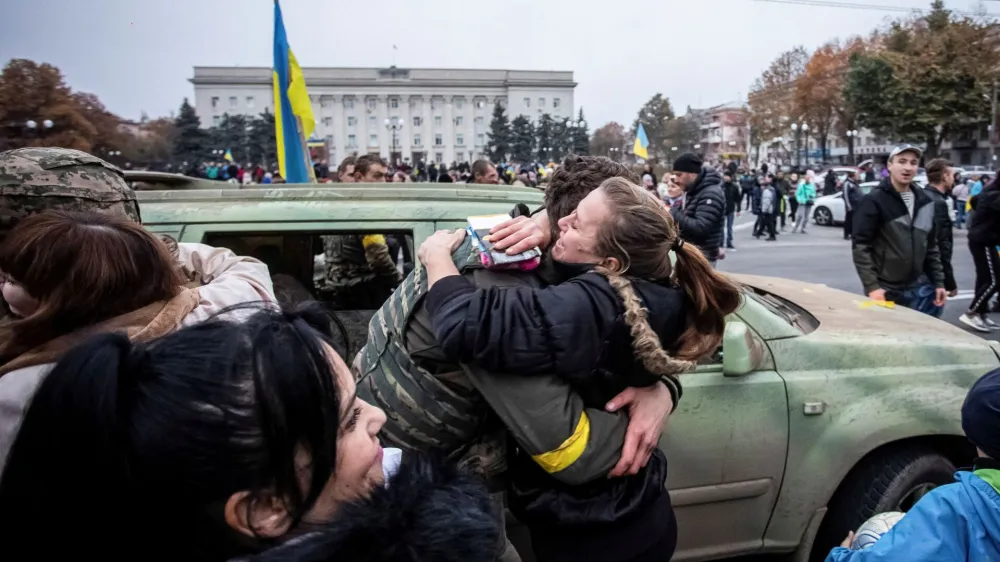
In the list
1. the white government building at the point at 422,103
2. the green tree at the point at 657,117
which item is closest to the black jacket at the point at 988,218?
the green tree at the point at 657,117

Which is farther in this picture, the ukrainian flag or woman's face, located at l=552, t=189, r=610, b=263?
the ukrainian flag

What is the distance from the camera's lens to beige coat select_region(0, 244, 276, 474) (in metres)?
1.36

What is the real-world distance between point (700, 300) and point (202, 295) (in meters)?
1.31

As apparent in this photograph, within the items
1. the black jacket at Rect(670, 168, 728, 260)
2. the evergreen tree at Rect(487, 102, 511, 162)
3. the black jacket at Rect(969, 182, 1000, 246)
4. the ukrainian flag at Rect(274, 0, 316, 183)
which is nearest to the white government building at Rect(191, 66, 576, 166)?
the evergreen tree at Rect(487, 102, 511, 162)

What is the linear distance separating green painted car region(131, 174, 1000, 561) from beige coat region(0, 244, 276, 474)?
65cm

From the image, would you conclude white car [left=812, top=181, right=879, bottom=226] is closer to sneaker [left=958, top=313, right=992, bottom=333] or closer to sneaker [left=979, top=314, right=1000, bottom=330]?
sneaker [left=979, top=314, right=1000, bottom=330]

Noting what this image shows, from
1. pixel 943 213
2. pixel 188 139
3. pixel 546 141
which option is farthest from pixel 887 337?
pixel 546 141

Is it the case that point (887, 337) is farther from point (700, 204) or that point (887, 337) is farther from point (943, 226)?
point (700, 204)

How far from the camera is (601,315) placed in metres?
1.50

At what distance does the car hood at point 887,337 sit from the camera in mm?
2863

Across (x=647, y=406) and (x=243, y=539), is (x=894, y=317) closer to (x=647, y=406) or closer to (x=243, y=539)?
(x=647, y=406)

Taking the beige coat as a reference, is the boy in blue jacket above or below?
below

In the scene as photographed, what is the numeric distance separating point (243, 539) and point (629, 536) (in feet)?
3.45

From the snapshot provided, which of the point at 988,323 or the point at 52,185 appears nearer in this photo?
the point at 52,185
